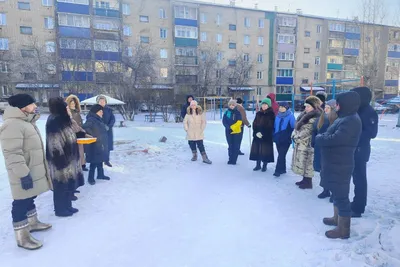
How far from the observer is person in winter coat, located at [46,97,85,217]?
3.03 meters

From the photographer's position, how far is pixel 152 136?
9.68m

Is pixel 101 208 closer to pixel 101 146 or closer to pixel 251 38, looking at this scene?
pixel 101 146

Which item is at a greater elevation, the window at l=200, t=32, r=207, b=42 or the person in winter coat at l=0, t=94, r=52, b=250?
the window at l=200, t=32, r=207, b=42

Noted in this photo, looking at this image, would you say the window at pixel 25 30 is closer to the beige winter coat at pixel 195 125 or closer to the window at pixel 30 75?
the window at pixel 30 75

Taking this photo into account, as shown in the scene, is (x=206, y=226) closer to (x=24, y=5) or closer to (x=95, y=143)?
(x=95, y=143)

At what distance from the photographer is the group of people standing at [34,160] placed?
2434mm

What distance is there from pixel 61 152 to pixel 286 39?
123 ft

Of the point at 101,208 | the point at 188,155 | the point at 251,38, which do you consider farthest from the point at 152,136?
→ the point at 251,38

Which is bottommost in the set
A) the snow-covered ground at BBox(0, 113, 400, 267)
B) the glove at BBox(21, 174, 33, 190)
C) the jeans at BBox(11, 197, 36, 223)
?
the snow-covered ground at BBox(0, 113, 400, 267)

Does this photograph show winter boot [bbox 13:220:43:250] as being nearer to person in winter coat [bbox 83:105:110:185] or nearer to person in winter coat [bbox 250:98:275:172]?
person in winter coat [bbox 83:105:110:185]

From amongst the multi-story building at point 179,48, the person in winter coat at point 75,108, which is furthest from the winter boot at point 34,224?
the multi-story building at point 179,48

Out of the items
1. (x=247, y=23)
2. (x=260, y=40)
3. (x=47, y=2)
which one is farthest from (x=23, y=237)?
(x=260, y=40)

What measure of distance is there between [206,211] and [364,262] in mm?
1772

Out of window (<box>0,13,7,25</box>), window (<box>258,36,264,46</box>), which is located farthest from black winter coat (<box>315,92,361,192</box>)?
window (<box>258,36,264,46</box>)
